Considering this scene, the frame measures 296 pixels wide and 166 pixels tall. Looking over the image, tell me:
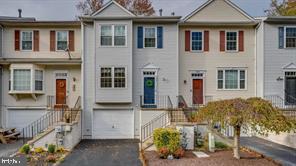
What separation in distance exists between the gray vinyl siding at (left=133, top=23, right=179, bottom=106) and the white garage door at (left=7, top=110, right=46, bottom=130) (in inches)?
277

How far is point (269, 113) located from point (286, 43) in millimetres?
10469

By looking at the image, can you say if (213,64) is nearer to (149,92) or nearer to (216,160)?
(149,92)

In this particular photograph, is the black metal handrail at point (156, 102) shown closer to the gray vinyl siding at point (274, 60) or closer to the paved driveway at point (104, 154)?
the paved driveway at point (104, 154)

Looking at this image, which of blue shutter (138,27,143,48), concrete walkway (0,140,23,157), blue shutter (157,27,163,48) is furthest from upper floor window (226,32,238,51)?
concrete walkway (0,140,23,157)

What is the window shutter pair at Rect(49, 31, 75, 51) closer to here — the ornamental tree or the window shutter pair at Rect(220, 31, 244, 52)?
the window shutter pair at Rect(220, 31, 244, 52)

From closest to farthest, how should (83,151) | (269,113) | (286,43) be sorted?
(269,113) → (83,151) → (286,43)

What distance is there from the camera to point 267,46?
18344 millimetres

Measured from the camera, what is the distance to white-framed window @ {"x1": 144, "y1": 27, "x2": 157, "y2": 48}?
728 inches

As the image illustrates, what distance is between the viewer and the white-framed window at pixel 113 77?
1791cm

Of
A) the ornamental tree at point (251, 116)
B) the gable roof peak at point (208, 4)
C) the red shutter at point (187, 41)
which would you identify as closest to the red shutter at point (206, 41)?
the red shutter at point (187, 41)

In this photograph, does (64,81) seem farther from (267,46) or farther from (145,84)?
(267,46)

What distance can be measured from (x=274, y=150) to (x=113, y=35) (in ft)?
38.1

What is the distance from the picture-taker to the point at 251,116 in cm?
1005

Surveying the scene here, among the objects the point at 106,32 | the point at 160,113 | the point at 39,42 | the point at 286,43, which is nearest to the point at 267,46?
the point at 286,43
